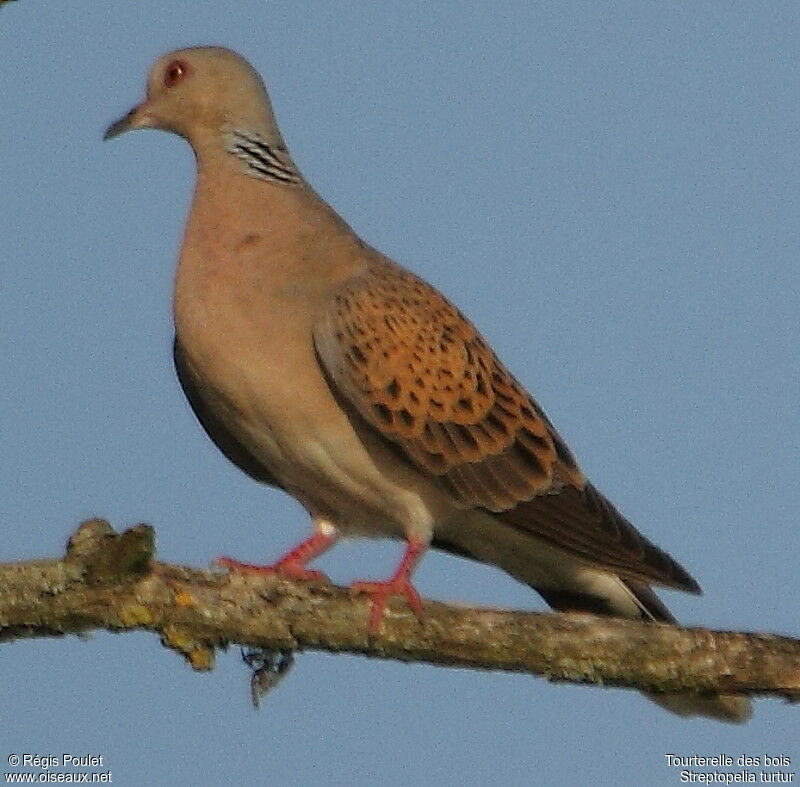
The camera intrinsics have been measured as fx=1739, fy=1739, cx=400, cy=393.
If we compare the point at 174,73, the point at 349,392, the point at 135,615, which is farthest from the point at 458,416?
the point at 135,615

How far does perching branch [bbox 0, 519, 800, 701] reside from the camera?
4.41m

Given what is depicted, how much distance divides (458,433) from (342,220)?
0.87 metres

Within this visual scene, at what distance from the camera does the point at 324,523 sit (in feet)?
19.3

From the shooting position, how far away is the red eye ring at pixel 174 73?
6.08 meters

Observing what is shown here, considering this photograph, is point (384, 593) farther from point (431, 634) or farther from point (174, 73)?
point (174, 73)

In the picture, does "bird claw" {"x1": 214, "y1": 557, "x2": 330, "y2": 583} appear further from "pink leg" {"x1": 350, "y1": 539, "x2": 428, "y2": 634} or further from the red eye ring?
the red eye ring

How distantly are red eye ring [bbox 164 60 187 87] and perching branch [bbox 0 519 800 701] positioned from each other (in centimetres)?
218

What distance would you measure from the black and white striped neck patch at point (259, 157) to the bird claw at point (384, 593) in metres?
1.61

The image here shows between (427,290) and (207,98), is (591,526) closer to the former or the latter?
(427,290)

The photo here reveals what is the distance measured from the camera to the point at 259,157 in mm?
5984

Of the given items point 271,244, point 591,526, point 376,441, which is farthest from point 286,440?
point 591,526

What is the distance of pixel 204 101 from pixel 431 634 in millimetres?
2254

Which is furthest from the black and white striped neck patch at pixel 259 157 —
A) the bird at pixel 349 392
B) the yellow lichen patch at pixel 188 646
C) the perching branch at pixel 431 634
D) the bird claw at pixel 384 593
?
the yellow lichen patch at pixel 188 646

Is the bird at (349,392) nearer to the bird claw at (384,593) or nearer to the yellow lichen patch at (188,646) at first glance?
the bird claw at (384,593)
